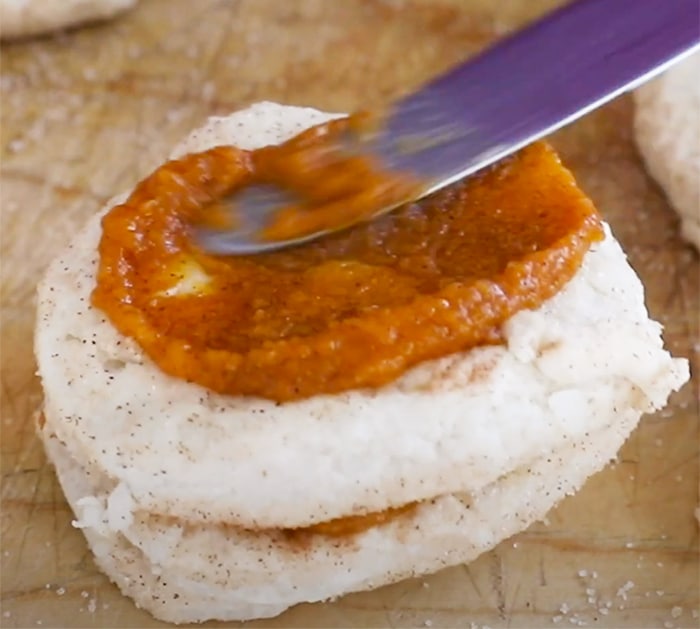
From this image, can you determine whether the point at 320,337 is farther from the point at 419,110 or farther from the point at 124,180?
the point at 124,180

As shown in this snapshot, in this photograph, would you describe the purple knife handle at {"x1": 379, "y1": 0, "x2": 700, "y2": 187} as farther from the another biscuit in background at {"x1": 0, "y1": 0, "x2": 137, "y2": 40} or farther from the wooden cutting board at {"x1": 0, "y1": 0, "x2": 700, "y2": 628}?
the another biscuit in background at {"x1": 0, "y1": 0, "x2": 137, "y2": 40}

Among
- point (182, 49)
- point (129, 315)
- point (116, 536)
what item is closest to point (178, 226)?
point (129, 315)

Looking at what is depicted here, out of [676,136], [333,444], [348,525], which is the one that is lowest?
[348,525]

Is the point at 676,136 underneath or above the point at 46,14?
above

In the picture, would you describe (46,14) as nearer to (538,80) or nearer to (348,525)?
(538,80)

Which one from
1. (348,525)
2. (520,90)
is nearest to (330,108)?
(520,90)
